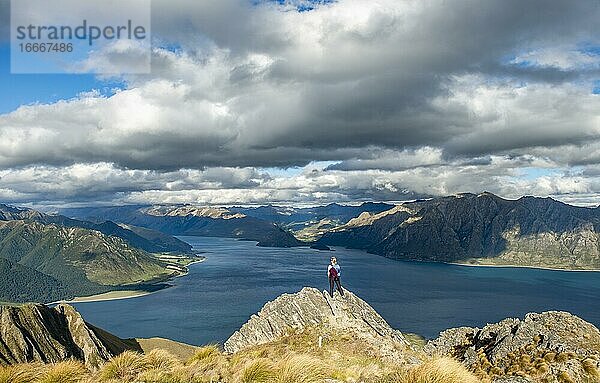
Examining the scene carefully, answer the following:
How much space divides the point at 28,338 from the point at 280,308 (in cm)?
13170

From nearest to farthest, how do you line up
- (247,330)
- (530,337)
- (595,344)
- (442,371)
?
(442,371)
(595,344)
(530,337)
(247,330)

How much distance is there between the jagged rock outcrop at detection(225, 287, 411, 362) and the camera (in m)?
37.3

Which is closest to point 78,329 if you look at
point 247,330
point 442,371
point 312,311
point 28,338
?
point 28,338

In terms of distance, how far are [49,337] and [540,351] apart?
170542 mm

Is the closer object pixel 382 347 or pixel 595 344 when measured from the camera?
pixel 382 347

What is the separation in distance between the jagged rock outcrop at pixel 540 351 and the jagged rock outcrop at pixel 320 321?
27.0 ft

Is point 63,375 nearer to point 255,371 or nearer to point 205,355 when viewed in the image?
point 255,371

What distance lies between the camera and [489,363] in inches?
1544

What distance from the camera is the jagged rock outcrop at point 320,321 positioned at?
37.3 m

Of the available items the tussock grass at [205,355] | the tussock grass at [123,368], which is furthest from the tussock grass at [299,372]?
the tussock grass at [123,368]

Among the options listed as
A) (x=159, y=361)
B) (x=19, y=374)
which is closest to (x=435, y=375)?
(x=159, y=361)

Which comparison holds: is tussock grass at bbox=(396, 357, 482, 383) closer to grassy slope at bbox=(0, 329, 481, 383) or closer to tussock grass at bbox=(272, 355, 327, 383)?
grassy slope at bbox=(0, 329, 481, 383)

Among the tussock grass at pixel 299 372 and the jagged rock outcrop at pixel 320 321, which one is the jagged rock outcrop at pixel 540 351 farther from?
the tussock grass at pixel 299 372

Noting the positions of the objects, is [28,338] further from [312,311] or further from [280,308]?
[312,311]
